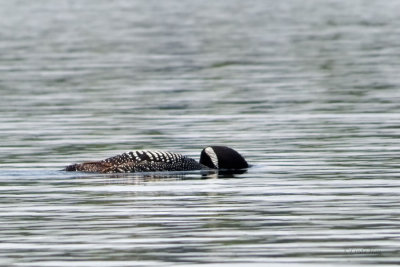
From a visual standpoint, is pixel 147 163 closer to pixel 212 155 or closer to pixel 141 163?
pixel 141 163

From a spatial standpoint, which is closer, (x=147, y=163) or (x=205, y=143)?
(x=147, y=163)

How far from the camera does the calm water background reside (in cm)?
1493

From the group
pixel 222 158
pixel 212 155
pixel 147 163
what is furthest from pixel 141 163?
pixel 222 158

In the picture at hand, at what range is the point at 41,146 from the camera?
25.6 m

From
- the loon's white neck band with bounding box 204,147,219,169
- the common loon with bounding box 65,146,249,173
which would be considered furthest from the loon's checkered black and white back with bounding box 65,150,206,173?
the loon's white neck band with bounding box 204,147,219,169

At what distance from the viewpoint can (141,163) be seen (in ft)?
72.1

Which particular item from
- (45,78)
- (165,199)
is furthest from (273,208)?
(45,78)

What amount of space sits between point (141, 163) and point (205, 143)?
4323 millimetres

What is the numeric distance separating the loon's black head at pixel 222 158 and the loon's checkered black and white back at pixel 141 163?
56 centimetres

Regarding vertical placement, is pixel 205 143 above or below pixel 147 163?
below

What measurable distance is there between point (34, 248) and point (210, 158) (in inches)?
318

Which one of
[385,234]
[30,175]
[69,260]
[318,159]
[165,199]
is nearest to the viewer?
[69,260]

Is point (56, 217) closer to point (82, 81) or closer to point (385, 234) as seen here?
point (385, 234)

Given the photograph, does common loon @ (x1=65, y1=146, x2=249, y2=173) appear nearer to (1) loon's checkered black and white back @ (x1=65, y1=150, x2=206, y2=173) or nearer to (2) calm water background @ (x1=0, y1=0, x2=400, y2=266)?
(1) loon's checkered black and white back @ (x1=65, y1=150, x2=206, y2=173)
